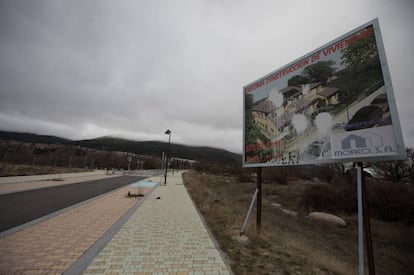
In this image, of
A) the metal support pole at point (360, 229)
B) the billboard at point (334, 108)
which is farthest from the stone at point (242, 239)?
the metal support pole at point (360, 229)

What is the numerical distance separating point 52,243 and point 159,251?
2429 mm

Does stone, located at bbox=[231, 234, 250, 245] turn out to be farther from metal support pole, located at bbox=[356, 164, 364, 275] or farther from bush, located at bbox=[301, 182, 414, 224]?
bush, located at bbox=[301, 182, 414, 224]

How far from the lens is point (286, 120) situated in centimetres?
441

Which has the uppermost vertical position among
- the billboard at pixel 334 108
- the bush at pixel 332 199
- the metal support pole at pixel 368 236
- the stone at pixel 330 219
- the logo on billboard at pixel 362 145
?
the billboard at pixel 334 108

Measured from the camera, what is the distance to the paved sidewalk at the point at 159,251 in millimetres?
3012

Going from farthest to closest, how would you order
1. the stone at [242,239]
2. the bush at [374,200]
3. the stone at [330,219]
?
the bush at [374,200]
the stone at [330,219]
the stone at [242,239]

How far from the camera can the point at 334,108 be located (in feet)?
10.9

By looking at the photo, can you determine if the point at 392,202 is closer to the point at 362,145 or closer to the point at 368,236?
the point at 368,236

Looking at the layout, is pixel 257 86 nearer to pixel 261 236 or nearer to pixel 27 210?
pixel 261 236

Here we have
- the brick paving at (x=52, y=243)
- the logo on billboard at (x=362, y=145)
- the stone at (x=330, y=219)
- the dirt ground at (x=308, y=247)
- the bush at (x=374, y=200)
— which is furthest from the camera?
the bush at (x=374, y=200)

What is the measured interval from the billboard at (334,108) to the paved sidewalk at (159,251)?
2703 millimetres

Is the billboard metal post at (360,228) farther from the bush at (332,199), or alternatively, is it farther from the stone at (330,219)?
the bush at (332,199)

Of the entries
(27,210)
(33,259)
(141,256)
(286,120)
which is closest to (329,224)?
(286,120)

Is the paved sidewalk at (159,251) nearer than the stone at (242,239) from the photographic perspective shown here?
Yes
